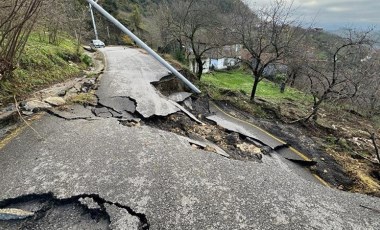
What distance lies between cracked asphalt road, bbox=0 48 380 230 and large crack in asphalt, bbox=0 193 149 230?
0.17 ft

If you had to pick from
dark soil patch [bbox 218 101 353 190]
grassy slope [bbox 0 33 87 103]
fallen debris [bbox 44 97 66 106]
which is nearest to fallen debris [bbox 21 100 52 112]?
fallen debris [bbox 44 97 66 106]

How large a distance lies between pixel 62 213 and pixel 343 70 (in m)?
12.9

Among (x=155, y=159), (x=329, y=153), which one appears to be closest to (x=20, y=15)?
(x=155, y=159)

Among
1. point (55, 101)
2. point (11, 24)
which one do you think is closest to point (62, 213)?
point (55, 101)

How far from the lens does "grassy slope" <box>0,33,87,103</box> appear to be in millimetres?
6757

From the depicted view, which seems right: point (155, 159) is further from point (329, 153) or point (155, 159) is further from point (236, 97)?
point (236, 97)

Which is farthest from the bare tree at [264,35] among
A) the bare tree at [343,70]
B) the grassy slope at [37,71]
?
the grassy slope at [37,71]

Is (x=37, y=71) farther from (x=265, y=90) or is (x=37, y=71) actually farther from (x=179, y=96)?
(x=265, y=90)

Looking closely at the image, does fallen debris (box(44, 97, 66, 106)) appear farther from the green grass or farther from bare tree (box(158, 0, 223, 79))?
bare tree (box(158, 0, 223, 79))

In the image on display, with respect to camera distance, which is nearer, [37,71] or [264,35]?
[37,71]

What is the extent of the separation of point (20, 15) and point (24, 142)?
3262 mm

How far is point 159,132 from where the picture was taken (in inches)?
234

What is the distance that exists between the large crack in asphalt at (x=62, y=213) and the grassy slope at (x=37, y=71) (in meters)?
3.76

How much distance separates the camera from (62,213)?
→ 3438 mm
